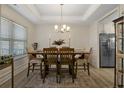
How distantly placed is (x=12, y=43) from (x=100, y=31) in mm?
4053

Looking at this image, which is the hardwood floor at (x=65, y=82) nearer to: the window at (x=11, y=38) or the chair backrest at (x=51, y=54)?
the chair backrest at (x=51, y=54)

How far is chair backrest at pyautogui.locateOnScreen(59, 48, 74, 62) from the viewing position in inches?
192

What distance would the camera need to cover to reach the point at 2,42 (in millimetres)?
4891

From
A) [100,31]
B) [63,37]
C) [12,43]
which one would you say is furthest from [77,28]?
[12,43]

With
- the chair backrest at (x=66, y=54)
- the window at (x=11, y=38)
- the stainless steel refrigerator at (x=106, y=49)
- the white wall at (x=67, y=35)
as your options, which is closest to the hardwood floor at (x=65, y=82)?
the chair backrest at (x=66, y=54)

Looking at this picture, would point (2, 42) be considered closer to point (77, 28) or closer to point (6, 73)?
point (6, 73)

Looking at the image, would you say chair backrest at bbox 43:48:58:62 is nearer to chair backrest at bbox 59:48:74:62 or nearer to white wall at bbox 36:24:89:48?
chair backrest at bbox 59:48:74:62

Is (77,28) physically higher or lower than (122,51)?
higher

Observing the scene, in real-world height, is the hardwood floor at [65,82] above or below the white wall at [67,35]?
below

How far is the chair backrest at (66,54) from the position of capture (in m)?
4.88

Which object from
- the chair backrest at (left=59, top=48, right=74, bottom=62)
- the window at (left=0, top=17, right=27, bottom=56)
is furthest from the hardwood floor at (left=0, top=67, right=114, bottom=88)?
the window at (left=0, top=17, right=27, bottom=56)

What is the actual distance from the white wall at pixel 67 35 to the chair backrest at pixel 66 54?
176 inches

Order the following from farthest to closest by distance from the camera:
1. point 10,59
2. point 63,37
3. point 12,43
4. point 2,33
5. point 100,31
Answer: point 63,37 < point 100,31 < point 12,43 < point 2,33 < point 10,59
